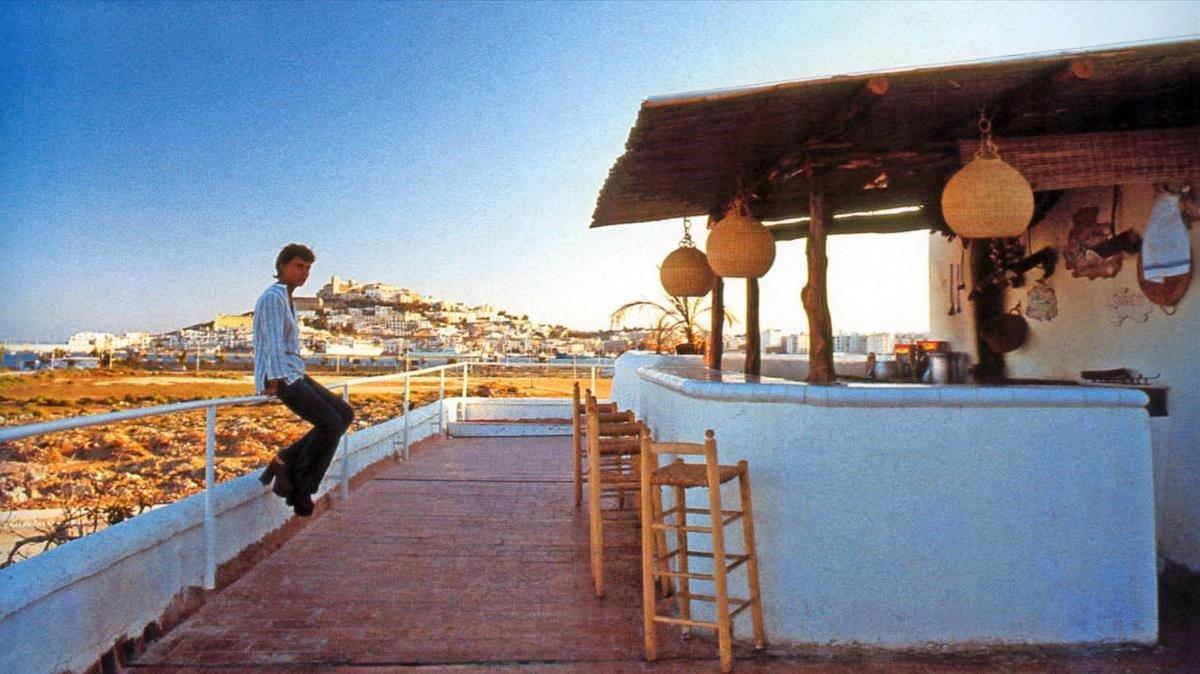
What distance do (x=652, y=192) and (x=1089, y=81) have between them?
2.85 m

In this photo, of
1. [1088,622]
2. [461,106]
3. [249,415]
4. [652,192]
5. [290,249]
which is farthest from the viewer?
[249,415]

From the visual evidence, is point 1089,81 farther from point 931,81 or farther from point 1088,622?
point 1088,622

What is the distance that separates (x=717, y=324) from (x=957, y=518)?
3.80 m

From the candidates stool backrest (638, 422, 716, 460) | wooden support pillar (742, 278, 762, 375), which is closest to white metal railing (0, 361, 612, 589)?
stool backrest (638, 422, 716, 460)

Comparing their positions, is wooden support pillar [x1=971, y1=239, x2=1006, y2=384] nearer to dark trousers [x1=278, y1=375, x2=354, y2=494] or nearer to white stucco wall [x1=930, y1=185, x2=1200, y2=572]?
white stucco wall [x1=930, y1=185, x2=1200, y2=572]

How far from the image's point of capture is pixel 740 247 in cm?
486

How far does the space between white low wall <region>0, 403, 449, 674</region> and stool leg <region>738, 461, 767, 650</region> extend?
7.42 ft

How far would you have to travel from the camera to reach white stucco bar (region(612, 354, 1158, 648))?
3.03 m

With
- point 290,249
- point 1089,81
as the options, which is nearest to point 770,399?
point 1089,81

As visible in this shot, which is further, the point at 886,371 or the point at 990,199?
the point at 886,371

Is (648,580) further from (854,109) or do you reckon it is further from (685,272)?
(685,272)

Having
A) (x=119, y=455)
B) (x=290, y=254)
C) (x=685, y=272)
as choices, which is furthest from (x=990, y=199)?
(x=119, y=455)

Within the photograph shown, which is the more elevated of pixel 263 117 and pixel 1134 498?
pixel 263 117

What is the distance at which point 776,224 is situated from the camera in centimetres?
700
